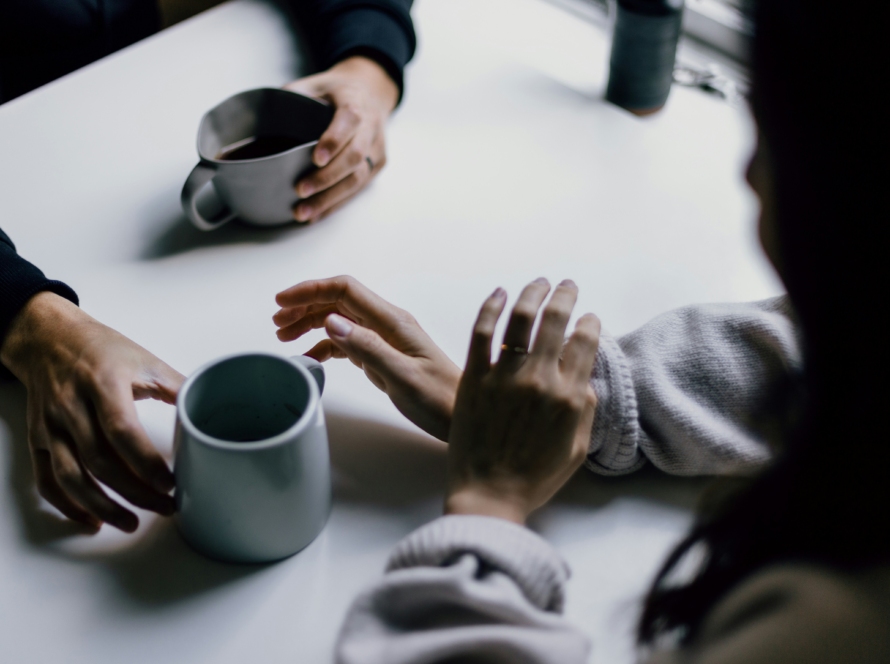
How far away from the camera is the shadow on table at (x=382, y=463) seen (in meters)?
0.54

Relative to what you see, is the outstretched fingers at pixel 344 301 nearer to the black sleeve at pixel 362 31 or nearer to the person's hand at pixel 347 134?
the person's hand at pixel 347 134

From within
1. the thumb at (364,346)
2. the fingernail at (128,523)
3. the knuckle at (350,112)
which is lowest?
the fingernail at (128,523)

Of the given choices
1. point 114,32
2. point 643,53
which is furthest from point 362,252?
point 114,32

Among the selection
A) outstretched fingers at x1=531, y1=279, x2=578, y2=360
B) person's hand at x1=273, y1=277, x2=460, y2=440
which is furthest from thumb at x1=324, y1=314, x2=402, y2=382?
outstretched fingers at x1=531, y1=279, x2=578, y2=360

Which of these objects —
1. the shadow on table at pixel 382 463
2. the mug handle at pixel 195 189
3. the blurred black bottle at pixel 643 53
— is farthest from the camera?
the blurred black bottle at pixel 643 53

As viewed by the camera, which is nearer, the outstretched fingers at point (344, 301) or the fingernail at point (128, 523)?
the fingernail at point (128, 523)

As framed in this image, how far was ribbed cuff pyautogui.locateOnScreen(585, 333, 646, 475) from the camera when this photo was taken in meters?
0.55

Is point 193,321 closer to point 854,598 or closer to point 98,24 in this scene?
point 854,598

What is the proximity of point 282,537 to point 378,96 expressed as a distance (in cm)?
54

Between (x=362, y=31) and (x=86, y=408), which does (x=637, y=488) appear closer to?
(x=86, y=408)

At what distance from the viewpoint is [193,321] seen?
652 mm

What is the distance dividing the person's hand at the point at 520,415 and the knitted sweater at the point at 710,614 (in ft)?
0.11

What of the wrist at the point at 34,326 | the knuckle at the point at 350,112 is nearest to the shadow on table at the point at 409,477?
the wrist at the point at 34,326

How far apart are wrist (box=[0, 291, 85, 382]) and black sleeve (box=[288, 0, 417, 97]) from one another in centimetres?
46
